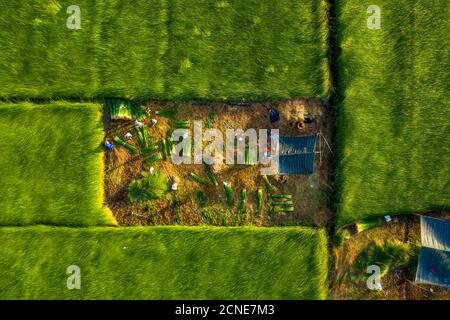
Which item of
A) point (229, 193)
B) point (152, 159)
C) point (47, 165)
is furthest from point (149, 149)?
point (47, 165)

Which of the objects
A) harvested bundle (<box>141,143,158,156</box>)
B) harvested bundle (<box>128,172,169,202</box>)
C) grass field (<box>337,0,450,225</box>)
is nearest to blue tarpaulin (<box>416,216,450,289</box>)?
grass field (<box>337,0,450,225</box>)

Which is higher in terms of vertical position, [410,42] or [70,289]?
[410,42]

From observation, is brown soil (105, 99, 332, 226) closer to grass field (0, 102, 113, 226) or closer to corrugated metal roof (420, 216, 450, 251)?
grass field (0, 102, 113, 226)

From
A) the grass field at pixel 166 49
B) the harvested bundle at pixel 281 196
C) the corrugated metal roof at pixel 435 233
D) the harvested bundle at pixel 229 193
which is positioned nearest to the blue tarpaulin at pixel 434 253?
the corrugated metal roof at pixel 435 233

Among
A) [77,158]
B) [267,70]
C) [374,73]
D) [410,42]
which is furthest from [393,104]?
[77,158]

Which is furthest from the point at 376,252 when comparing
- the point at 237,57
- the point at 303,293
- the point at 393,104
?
the point at 237,57

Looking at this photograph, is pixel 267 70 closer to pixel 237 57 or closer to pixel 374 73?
pixel 237 57
